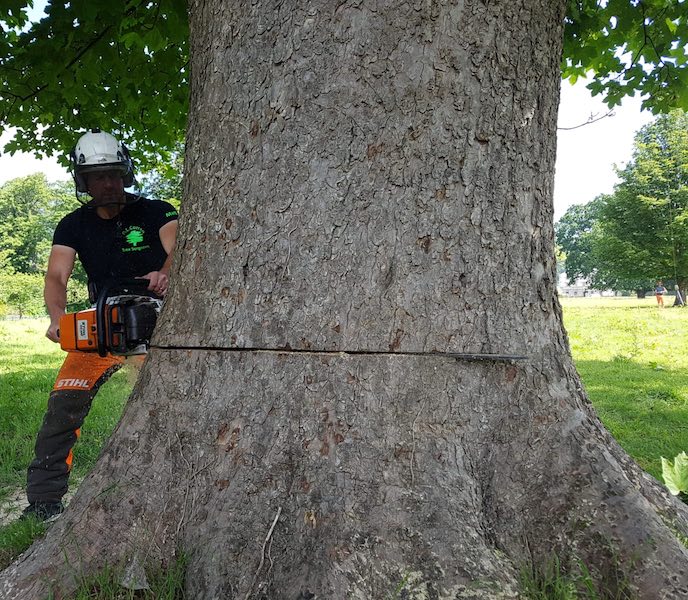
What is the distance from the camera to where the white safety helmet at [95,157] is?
350 cm

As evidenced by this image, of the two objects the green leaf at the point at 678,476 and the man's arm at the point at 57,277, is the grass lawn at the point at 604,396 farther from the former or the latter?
the man's arm at the point at 57,277

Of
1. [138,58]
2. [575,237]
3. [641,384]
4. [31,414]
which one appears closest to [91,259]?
[138,58]

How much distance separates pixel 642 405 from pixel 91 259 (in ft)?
17.9

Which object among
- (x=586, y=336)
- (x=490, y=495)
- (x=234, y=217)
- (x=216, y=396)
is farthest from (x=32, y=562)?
(x=586, y=336)

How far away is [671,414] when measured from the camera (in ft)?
20.0

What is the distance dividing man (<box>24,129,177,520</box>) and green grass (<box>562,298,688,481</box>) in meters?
3.47

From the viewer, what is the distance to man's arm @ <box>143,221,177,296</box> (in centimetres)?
337

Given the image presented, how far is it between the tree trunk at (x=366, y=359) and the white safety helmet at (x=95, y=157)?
5.22 ft

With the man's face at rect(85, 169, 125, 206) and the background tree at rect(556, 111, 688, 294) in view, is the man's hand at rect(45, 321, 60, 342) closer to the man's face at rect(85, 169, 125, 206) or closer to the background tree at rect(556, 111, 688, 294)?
the man's face at rect(85, 169, 125, 206)

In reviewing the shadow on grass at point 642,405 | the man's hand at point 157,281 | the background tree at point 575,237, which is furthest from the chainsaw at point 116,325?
the background tree at point 575,237

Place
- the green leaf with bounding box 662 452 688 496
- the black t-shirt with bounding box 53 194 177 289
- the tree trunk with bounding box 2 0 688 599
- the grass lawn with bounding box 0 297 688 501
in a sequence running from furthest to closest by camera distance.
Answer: the grass lawn with bounding box 0 297 688 501
the black t-shirt with bounding box 53 194 177 289
the green leaf with bounding box 662 452 688 496
the tree trunk with bounding box 2 0 688 599

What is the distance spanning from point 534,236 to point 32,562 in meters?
1.98

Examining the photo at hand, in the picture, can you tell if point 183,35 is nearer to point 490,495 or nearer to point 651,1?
point 651,1

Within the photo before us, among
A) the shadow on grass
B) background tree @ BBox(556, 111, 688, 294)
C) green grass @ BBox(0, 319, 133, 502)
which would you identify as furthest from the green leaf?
background tree @ BBox(556, 111, 688, 294)
